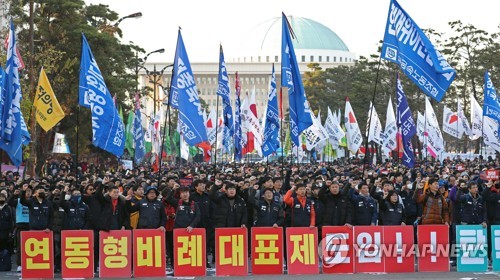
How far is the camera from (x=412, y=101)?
64938 millimetres

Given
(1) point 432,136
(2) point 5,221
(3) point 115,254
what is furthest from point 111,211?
(1) point 432,136

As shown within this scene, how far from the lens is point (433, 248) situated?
16.2 meters

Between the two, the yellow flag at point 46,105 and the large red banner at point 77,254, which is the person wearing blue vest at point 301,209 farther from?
the yellow flag at point 46,105

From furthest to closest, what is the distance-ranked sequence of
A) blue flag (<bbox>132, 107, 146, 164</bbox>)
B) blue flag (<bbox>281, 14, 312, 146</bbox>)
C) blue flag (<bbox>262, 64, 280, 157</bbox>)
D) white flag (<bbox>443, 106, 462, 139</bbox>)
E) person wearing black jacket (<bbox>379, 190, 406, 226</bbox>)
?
1. white flag (<bbox>443, 106, 462, 139</bbox>)
2. blue flag (<bbox>132, 107, 146, 164</bbox>)
3. blue flag (<bbox>262, 64, 280, 157</bbox>)
4. blue flag (<bbox>281, 14, 312, 146</bbox>)
5. person wearing black jacket (<bbox>379, 190, 406, 226</bbox>)

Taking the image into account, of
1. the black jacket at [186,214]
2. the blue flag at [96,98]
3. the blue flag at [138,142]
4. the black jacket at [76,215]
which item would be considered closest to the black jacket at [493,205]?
the black jacket at [186,214]

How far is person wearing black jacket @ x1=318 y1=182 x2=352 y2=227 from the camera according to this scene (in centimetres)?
1688

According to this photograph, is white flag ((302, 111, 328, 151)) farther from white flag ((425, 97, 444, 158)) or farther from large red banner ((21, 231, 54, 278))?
large red banner ((21, 231, 54, 278))

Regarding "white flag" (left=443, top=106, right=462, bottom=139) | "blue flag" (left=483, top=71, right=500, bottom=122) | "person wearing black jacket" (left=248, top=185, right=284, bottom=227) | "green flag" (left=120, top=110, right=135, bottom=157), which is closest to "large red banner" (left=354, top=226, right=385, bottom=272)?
"person wearing black jacket" (left=248, top=185, right=284, bottom=227)

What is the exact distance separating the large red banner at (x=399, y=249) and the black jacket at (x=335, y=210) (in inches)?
40.2

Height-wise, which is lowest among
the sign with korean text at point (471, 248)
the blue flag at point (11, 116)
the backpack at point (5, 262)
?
the backpack at point (5, 262)

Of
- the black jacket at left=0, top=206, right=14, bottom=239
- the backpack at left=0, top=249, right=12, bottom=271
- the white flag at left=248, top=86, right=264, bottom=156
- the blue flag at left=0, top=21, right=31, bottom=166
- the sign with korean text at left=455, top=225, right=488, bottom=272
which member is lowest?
the backpack at left=0, top=249, right=12, bottom=271

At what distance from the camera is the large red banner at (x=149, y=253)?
623 inches

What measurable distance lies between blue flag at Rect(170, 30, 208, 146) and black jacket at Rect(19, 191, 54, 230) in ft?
13.5

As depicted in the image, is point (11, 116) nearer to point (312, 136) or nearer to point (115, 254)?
point (115, 254)
